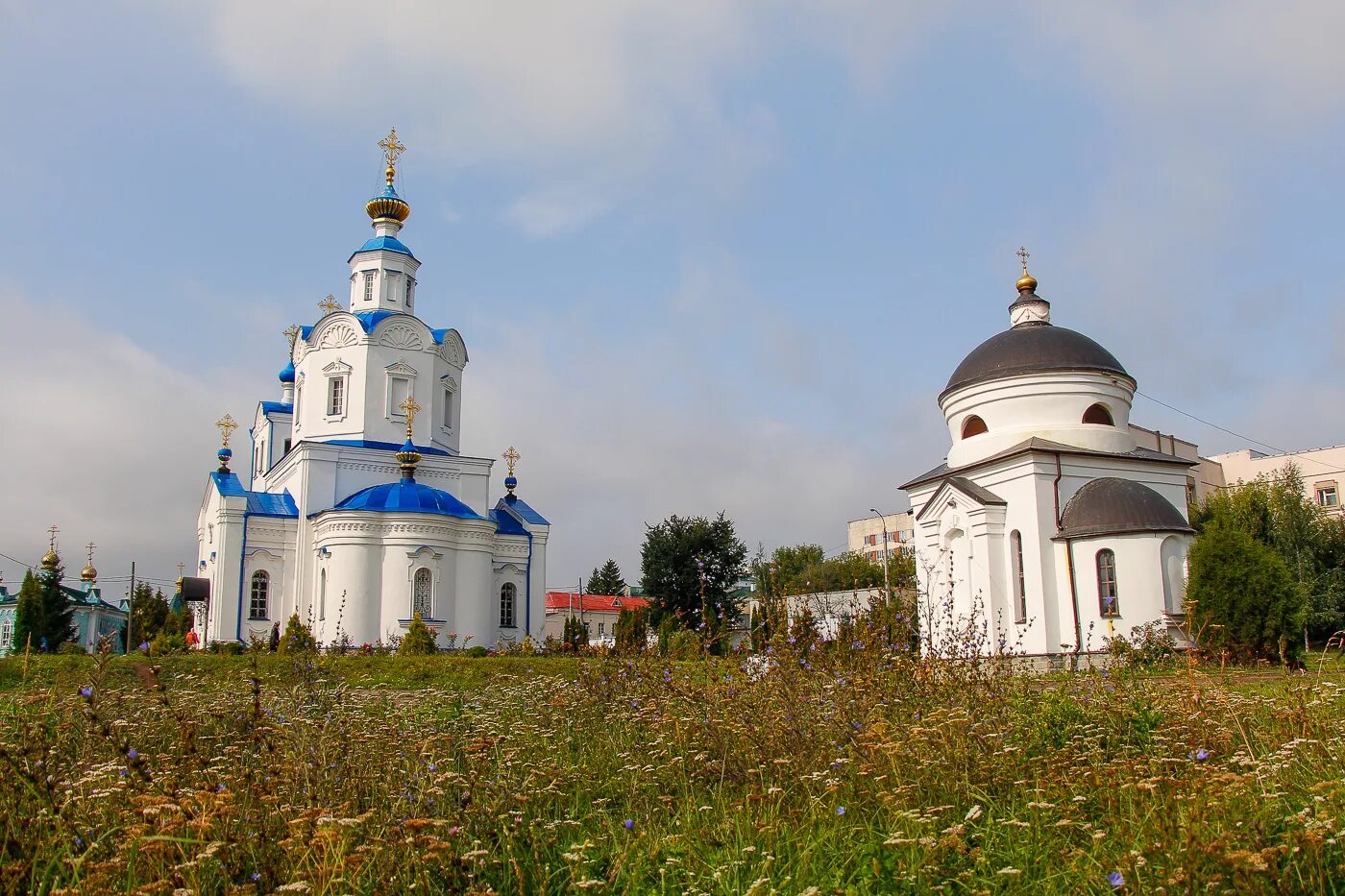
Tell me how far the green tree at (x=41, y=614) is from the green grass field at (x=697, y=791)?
97.8 feet

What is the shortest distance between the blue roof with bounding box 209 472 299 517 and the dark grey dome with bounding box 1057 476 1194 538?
22.1 m

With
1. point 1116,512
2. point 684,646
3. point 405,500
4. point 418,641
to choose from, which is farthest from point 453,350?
point 684,646

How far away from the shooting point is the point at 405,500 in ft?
92.1

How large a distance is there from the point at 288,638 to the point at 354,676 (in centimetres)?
784

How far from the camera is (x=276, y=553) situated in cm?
3055

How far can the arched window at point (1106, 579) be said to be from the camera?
2173 cm

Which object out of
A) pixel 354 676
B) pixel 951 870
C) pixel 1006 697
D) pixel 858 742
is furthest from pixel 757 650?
pixel 354 676

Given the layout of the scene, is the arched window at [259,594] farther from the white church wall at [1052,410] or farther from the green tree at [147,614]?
the white church wall at [1052,410]

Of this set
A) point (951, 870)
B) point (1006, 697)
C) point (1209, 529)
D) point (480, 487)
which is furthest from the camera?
point (480, 487)

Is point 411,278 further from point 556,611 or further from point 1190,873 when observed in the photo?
point 556,611

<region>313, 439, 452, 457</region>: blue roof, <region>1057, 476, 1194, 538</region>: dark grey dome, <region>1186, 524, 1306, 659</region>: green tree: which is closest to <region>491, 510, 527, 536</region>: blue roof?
<region>313, 439, 452, 457</region>: blue roof

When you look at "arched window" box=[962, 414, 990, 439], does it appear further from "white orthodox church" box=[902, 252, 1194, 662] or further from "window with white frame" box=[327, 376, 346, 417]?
"window with white frame" box=[327, 376, 346, 417]

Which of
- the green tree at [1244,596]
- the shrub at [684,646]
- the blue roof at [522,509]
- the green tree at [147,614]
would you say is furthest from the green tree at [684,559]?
the shrub at [684,646]

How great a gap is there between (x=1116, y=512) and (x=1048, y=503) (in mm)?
1526
